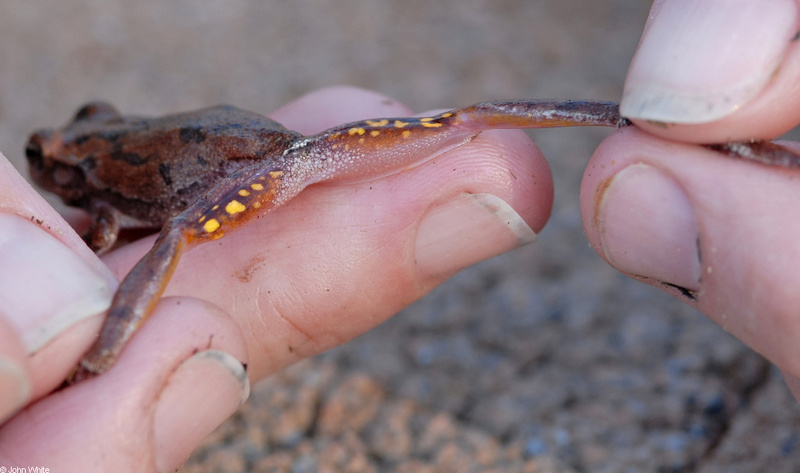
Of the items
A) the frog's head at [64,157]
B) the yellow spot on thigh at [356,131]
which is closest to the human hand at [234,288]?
the yellow spot on thigh at [356,131]

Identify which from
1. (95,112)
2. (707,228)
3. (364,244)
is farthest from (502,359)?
(95,112)

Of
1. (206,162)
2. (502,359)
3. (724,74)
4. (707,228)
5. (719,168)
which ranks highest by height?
(724,74)

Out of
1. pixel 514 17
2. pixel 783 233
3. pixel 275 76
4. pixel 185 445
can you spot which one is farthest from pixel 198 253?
pixel 514 17

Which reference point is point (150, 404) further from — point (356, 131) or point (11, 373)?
point (356, 131)

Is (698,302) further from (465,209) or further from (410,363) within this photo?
(410,363)

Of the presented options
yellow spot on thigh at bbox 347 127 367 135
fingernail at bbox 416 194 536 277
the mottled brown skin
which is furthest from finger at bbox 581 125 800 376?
the mottled brown skin

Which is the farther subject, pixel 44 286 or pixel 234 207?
pixel 234 207

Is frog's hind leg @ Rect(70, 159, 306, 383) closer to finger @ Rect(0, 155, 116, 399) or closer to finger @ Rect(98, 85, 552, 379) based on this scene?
finger @ Rect(0, 155, 116, 399)
